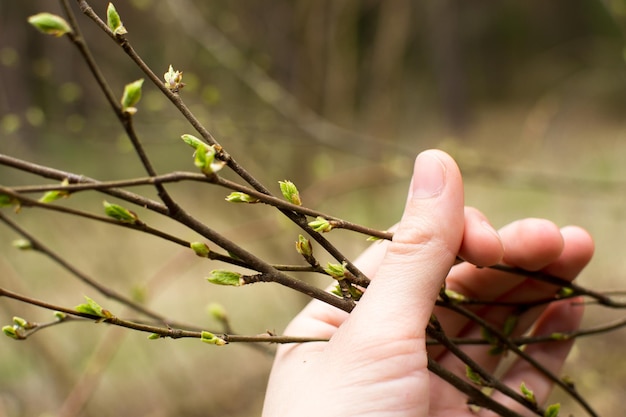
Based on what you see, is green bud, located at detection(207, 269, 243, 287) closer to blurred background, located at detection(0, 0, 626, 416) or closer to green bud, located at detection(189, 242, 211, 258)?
green bud, located at detection(189, 242, 211, 258)

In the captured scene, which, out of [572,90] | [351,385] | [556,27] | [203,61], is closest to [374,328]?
[351,385]

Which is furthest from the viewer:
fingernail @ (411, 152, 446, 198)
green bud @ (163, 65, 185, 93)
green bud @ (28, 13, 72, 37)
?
fingernail @ (411, 152, 446, 198)

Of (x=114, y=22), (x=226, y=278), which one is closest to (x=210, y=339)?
(x=226, y=278)

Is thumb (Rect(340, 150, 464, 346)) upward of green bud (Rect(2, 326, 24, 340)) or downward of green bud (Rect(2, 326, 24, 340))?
upward

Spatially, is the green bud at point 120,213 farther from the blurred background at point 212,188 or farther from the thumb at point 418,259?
the blurred background at point 212,188

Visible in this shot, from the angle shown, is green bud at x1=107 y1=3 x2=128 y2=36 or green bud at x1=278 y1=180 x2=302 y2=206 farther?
green bud at x1=278 y1=180 x2=302 y2=206

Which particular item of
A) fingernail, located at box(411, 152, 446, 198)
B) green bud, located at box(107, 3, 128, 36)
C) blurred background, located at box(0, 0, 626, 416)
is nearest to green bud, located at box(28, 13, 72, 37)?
green bud, located at box(107, 3, 128, 36)

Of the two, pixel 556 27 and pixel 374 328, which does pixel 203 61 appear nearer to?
pixel 374 328

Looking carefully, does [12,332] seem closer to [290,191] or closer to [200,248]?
[200,248]
